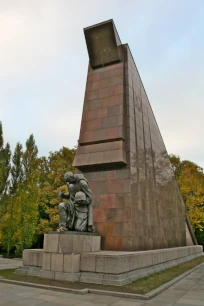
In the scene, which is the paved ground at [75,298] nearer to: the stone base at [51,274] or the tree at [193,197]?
the stone base at [51,274]

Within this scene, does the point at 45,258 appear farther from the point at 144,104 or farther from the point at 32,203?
the point at 32,203

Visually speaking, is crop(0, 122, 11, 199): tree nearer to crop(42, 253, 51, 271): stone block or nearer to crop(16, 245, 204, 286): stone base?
crop(16, 245, 204, 286): stone base

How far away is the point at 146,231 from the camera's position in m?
11.4

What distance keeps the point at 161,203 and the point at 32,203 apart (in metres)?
11.3

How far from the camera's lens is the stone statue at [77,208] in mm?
9094

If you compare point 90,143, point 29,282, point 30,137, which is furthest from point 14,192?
point 29,282

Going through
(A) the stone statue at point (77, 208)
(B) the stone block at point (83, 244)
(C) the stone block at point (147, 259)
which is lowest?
(C) the stone block at point (147, 259)

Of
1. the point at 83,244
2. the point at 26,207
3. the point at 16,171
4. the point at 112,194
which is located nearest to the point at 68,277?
the point at 83,244

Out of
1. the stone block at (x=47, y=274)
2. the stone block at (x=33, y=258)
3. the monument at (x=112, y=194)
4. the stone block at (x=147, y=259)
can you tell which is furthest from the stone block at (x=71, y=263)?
the stone block at (x=147, y=259)

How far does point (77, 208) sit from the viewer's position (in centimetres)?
934

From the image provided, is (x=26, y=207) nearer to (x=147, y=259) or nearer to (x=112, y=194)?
(x=112, y=194)

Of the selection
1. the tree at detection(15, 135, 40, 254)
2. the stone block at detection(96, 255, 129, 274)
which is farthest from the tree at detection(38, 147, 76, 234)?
the stone block at detection(96, 255, 129, 274)

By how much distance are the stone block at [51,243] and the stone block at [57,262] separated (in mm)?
186

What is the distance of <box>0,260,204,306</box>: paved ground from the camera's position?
18.4 feet
